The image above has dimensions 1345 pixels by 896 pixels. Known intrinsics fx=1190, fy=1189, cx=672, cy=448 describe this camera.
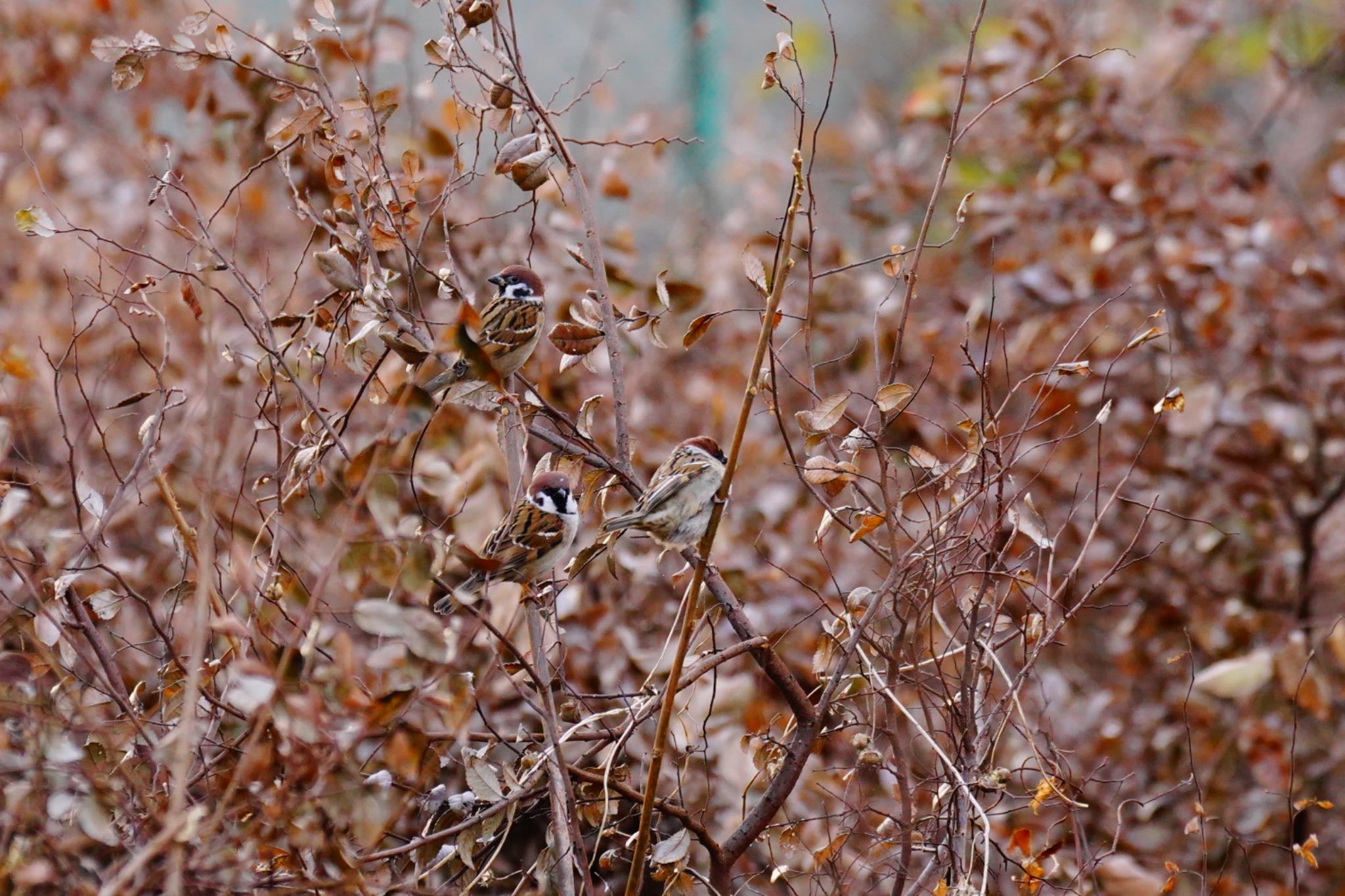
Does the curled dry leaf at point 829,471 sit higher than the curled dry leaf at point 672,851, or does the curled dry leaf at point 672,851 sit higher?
the curled dry leaf at point 829,471

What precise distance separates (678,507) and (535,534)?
0.26m

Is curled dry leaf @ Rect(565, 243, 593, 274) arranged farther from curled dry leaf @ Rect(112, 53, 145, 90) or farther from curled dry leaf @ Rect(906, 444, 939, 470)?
curled dry leaf @ Rect(112, 53, 145, 90)

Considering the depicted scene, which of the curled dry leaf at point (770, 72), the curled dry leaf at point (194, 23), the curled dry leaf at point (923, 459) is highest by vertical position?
the curled dry leaf at point (194, 23)

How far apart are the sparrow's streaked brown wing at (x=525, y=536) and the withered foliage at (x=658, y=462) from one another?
0.10 m

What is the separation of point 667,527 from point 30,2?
5317mm

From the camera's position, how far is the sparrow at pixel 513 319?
228cm

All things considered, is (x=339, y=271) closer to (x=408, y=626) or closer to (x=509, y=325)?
(x=509, y=325)

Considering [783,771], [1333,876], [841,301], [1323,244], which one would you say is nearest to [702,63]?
[841,301]

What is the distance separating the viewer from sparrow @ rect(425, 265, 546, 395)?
7.48ft

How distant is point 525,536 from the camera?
2129 millimetres

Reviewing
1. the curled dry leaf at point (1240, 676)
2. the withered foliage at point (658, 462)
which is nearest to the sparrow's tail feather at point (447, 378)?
the withered foliage at point (658, 462)

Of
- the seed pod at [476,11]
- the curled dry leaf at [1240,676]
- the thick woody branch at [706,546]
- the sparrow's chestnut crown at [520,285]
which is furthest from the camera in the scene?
the curled dry leaf at [1240,676]

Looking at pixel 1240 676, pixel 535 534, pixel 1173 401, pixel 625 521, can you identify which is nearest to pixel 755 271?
pixel 625 521

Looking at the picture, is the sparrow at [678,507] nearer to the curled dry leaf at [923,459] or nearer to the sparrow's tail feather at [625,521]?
the sparrow's tail feather at [625,521]
